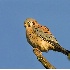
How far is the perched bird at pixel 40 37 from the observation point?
28.9 ft

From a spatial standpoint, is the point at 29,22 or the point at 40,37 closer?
the point at 40,37

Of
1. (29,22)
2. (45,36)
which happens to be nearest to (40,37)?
(45,36)

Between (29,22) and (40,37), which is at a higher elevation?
(29,22)

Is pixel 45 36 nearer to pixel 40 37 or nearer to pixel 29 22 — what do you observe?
pixel 40 37

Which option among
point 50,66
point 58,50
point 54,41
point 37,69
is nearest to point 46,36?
point 54,41

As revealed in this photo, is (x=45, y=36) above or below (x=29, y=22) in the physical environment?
below

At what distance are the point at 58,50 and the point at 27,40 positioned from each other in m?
1.18

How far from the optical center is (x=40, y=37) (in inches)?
374

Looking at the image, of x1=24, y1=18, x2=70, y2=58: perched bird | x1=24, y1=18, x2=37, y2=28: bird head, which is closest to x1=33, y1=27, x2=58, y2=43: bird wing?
x1=24, y1=18, x2=70, y2=58: perched bird

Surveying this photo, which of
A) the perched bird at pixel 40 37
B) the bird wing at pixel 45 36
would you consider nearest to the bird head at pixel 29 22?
the perched bird at pixel 40 37

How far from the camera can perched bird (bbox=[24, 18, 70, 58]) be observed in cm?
880

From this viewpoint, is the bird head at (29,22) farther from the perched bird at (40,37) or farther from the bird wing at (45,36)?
the bird wing at (45,36)

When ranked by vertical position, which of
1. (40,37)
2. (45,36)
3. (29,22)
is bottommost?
(40,37)

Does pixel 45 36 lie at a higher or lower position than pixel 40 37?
higher
